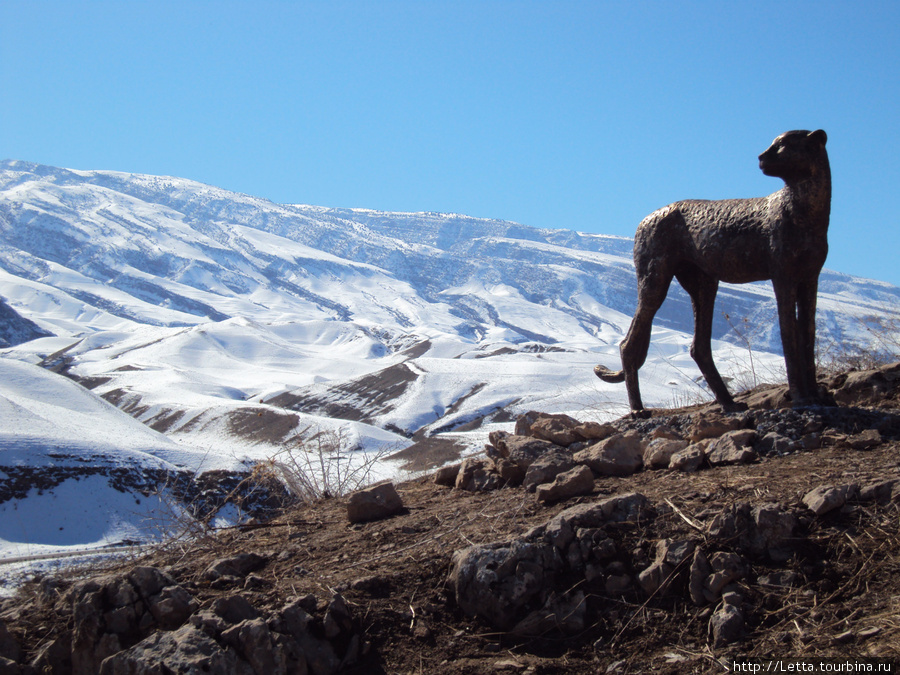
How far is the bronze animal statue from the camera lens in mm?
5016

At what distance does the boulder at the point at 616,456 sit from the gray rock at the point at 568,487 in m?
0.47

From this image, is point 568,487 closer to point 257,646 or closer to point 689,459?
point 689,459

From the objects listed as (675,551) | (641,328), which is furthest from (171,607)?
(641,328)

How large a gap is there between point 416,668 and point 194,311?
450 ft

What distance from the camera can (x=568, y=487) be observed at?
3.97 meters

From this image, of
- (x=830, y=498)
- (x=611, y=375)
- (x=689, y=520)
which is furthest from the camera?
(x=611, y=375)

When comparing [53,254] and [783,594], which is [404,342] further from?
[53,254]

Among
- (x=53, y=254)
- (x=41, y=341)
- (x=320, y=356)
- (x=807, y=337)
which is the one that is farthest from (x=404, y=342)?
(x=53, y=254)

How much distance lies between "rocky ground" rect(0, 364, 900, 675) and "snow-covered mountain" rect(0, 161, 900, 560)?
14.6ft

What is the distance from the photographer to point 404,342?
90.4 m

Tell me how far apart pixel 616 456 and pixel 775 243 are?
2000mm

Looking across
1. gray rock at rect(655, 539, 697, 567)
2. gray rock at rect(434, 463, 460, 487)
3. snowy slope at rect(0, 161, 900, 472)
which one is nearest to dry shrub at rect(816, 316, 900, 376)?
snowy slope at rect(0, 161, 900, 472)

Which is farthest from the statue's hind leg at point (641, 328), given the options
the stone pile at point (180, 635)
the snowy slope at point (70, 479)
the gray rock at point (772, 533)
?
the snowy slope at point (70, 479)

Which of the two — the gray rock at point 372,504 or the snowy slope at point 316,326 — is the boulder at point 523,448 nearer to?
the gray rock at point 372,504
